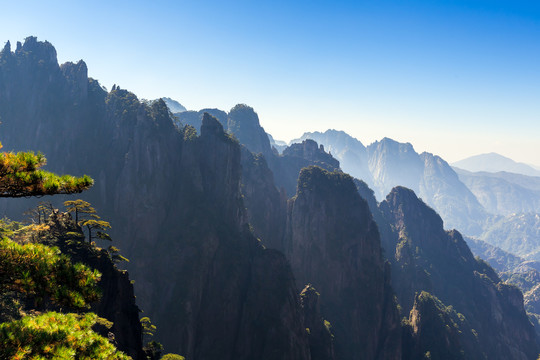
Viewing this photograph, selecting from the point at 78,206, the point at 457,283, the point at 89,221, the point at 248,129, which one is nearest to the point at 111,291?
the point at 89,221

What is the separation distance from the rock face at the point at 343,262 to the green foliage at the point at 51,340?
90199 millimetres

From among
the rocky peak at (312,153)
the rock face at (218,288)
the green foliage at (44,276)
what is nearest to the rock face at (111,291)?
the green foliage at (44,276)

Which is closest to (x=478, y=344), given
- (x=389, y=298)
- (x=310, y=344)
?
(x=389, y=298)

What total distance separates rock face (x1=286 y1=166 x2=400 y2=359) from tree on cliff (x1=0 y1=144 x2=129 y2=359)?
90.3 m

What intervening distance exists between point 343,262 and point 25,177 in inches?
4068

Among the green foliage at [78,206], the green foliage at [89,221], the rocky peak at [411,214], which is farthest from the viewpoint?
the rocky peak at [411,214]

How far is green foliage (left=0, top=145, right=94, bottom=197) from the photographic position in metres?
9.31

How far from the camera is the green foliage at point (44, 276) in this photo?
1041 centimetres

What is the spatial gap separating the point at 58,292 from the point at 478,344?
503ft

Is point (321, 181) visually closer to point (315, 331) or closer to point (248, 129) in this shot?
point (315, 331)

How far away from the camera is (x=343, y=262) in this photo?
102 metres

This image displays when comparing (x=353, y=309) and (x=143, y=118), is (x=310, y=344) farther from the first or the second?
(x=143, y=118)

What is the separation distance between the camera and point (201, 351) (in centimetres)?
6538

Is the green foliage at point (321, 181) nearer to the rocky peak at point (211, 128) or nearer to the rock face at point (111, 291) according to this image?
the rocky peak at point (211, 128)
